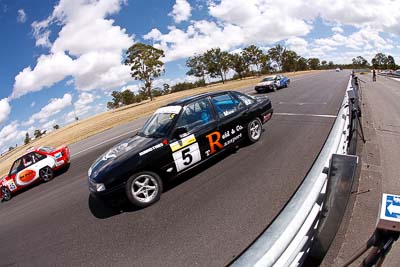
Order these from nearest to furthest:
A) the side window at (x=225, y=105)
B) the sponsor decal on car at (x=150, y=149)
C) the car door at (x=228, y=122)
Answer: the sponsor decal on car at (x=150, y=149) < the car door at (x=228, y=122) < the side window at (x=225, y=105)

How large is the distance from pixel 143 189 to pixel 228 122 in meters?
2.57

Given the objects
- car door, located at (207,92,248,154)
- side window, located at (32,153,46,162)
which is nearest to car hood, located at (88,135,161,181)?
car door, located at (207,92,248,154)

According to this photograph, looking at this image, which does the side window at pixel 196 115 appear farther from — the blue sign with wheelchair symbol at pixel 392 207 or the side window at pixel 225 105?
the blue sign with wheelchair symbol at pixel 392 207

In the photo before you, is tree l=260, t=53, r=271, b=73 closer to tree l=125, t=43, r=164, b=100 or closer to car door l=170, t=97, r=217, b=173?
tree l=125, t=43, r=164, b=100

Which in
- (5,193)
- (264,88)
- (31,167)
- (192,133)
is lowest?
(5,193)

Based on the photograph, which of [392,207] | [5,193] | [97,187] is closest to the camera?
[392,207]

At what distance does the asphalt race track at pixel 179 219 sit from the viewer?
11.9ft

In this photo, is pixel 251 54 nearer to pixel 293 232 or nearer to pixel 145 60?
pixel 145 60

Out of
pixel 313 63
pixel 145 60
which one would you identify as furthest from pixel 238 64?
pixel 313 63

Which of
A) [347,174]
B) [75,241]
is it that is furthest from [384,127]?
[75,241]

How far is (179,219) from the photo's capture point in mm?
4324

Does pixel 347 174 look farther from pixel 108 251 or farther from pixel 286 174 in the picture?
pixel 108 251

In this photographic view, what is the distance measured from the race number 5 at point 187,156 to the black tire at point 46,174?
6847mm

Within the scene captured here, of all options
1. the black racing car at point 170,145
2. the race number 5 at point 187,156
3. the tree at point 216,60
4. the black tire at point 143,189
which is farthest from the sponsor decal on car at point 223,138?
the tree at point 216,60
